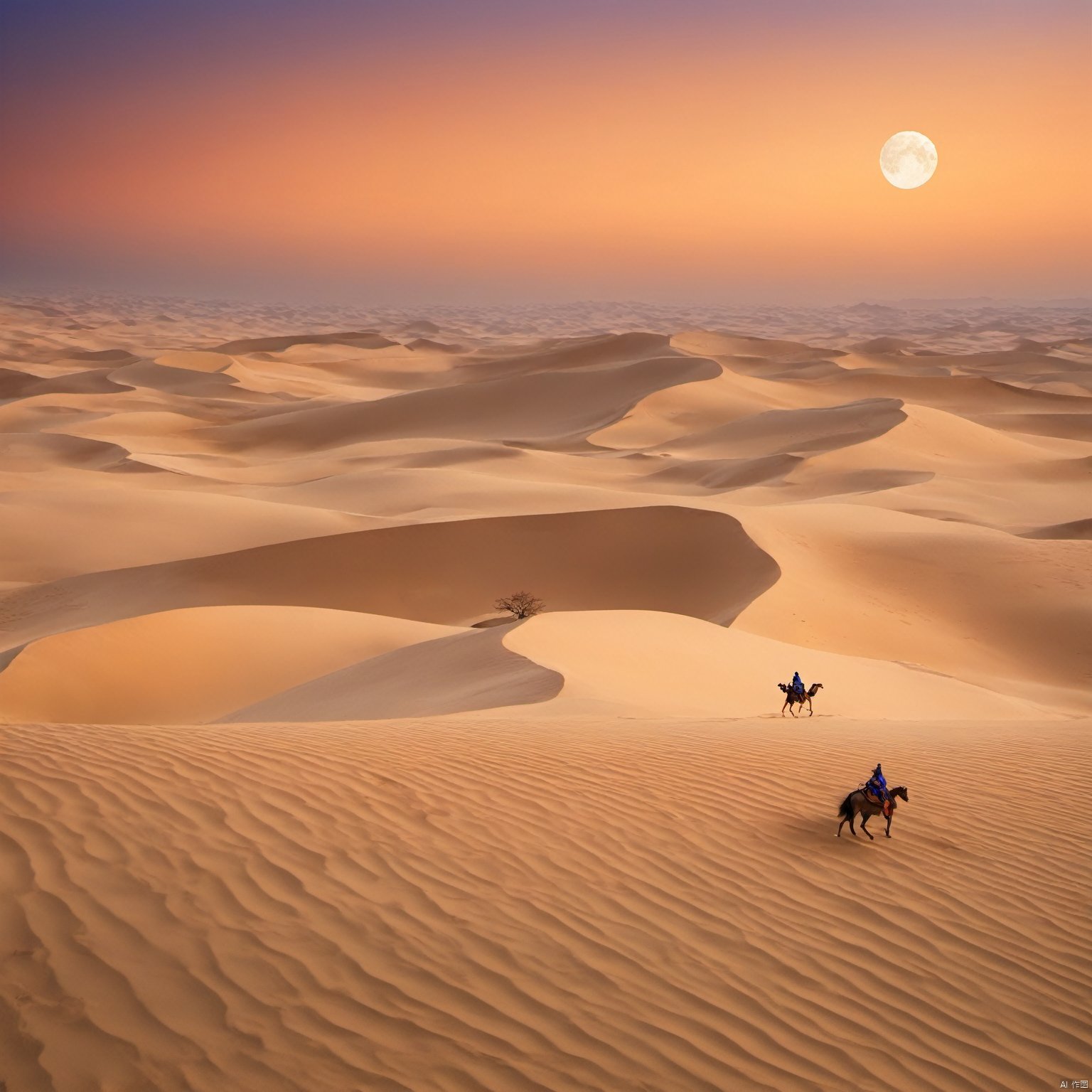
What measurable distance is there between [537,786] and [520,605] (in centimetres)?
1498

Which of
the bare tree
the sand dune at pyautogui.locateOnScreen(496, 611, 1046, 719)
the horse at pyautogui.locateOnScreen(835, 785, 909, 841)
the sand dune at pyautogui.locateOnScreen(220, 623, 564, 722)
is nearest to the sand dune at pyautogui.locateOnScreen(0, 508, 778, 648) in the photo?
the bare tree

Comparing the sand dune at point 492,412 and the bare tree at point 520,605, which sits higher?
the sand dune at point 492,412

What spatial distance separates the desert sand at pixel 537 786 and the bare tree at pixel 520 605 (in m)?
0.52

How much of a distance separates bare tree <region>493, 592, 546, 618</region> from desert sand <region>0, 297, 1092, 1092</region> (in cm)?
52

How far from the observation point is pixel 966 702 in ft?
48.8

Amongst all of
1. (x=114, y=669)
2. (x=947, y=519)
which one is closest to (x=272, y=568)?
(x=114, y=669)

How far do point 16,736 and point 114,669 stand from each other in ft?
26.5

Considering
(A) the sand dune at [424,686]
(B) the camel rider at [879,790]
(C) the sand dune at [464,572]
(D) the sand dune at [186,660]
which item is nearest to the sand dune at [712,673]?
(A) the sand dune at [424,686]

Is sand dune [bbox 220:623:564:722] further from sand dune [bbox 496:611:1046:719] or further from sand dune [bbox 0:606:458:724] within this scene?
sand dune [bbox 0:606:458:724]

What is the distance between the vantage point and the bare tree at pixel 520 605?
824 inches

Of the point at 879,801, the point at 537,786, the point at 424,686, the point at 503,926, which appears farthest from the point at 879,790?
the point at 424,686

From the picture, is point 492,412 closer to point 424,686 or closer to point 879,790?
point 424,686

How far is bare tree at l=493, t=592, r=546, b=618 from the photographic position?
68.7ft

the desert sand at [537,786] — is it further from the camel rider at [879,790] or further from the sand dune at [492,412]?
the sand dune at [492,412]
